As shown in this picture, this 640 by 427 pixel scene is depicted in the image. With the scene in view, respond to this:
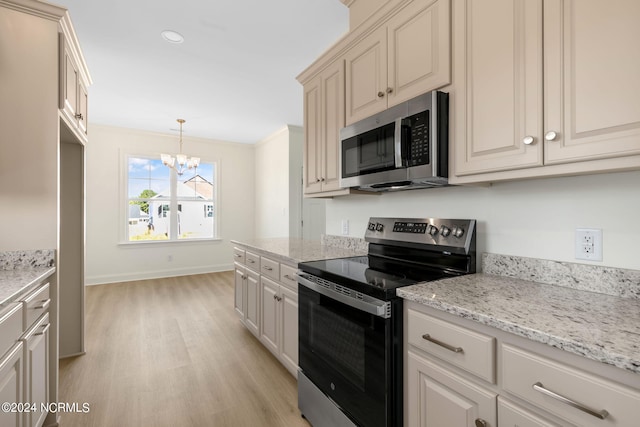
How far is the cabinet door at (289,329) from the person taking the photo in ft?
6.59

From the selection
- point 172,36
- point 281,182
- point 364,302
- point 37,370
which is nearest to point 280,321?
point 364,302

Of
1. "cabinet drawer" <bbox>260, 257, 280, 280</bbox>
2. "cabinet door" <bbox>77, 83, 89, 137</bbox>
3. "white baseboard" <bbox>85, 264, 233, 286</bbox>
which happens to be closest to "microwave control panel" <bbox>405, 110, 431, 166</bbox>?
"cabinet drawer" <bbox>260, 257, 280, 280</bbox>

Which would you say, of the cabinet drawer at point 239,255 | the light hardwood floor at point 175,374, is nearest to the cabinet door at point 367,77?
the cabinet drawer at point 239,255

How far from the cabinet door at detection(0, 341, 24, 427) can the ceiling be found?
230 cm

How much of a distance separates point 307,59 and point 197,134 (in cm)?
339

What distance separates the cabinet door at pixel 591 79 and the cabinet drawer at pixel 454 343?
0.70m

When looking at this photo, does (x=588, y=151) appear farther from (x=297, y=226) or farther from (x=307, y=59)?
(x=297, y=226)

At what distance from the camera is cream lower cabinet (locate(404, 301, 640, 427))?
710 millimetres

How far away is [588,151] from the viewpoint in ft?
3.26

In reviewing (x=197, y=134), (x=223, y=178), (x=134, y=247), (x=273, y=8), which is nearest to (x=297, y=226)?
(x=223, y=178)

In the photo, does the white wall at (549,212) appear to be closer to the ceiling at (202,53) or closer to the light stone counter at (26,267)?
the ceiling at (202,53)

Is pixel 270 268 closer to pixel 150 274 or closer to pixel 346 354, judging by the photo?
pixel 346 354

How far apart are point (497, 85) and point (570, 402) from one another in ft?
3.65

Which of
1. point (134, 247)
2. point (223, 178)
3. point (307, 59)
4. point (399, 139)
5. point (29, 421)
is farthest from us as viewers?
point (223, 178)
